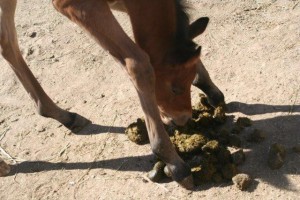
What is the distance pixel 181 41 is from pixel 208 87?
0.92m

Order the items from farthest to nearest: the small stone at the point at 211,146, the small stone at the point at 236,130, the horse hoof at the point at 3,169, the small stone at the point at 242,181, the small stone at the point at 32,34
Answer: the small stone at the point at 32,34
the horse hoof at the point at 3,169
the small stone at the point at 236,130
the small stone at the point at 211,146
the small stone at the point at 242,181

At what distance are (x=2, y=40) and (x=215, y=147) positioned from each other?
2129 millimetres

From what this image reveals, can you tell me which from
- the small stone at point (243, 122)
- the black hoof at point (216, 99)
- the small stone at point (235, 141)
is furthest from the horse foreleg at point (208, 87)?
the small stone at point (235, 141)

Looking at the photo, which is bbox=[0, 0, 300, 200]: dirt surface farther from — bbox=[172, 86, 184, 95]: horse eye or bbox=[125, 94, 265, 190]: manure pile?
bbox=[172, 86, 184, 95]: horse eye

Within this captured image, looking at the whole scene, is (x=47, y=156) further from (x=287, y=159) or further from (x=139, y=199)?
(x=287, y=159)

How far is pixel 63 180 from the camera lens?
4043 millimetres

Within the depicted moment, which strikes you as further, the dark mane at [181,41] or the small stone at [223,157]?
the small stone at [223,157]

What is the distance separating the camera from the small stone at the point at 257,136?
3.85m

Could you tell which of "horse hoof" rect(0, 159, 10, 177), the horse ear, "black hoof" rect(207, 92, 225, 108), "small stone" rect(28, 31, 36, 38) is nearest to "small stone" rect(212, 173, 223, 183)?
"black hoof" rect(207, 92, 225, 108)

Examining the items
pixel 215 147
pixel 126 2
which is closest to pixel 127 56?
pixel 126 2

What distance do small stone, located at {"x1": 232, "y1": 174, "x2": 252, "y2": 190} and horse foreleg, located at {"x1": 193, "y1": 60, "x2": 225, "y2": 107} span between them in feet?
2.85

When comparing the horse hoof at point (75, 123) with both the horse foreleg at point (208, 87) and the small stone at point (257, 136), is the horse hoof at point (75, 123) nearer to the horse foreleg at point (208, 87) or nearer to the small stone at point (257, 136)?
the horse foreleg at point (208, 87)

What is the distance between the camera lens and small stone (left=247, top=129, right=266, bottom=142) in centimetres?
385

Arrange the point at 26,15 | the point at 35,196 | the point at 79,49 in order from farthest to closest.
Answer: the point at 26,15 → the point at 79,49 → the point at 35,196
